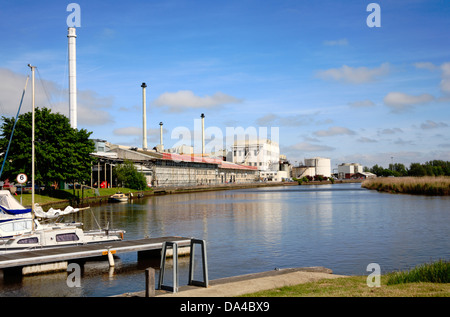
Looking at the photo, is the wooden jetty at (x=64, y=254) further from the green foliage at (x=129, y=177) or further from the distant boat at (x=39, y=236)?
the green foliage at (x=129, y=177)

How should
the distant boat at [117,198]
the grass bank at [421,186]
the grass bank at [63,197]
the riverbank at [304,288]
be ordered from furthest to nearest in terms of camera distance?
the distant boat at [117,198] < the grass bank at [421,186] < the grass bank at [63,197] < the riverbank at [304,288]

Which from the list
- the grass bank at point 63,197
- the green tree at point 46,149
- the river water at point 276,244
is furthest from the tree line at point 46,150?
the river water at point 276,244

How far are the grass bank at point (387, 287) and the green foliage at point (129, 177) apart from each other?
10420 cm

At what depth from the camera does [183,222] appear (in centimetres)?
5347

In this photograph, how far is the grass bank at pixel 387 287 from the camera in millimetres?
14688

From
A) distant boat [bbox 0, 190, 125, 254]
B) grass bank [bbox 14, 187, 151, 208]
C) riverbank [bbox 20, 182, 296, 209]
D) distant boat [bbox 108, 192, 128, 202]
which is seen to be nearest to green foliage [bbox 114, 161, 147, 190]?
riverbank [bbox 20, 182, 296, 209]

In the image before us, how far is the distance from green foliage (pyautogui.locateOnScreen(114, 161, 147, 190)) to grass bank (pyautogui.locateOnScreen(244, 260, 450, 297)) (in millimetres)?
104199

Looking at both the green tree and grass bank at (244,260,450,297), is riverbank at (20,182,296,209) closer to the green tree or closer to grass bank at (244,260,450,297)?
the green tree

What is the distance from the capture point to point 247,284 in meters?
17.6

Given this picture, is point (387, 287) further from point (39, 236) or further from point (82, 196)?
point (82, 196)

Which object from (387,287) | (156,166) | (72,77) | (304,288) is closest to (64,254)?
(304,288)
